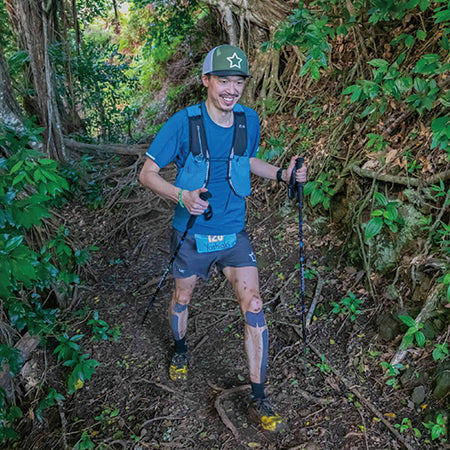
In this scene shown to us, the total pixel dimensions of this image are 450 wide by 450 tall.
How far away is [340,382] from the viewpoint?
311cm

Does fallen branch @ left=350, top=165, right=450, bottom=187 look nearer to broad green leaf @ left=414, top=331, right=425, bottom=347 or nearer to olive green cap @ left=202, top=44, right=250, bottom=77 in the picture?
broad green leaf @ left=414, top=331, right=425, bottom=347

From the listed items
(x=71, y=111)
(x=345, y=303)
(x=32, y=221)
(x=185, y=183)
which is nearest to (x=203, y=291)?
(x=345, y=303)

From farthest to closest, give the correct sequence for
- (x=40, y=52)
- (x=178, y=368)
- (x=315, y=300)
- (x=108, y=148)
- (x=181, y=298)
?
(x=108, y=148), (x=40, y=52), (x=315, y=300), (x=178, y=368), (x=181, y=298)

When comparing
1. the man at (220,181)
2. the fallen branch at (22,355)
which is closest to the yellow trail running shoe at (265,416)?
the man at (220,181)

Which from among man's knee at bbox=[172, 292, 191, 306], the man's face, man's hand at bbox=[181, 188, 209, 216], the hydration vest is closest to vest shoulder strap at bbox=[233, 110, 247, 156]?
the hydration vest

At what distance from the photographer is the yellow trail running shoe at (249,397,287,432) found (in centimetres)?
279

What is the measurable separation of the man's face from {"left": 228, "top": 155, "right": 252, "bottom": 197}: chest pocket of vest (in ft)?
1.20

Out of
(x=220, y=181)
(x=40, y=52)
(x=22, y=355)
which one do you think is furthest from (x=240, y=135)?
(x=40, y=52)

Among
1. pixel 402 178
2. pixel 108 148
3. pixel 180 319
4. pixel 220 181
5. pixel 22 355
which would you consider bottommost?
pixel 22 355

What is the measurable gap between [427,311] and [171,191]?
6.96 feet

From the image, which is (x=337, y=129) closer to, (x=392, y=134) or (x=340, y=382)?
(x=392, y=134)

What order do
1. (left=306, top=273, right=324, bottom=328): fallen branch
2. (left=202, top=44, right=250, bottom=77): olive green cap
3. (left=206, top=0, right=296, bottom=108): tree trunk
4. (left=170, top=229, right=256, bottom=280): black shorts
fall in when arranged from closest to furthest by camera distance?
(left=202, top=44, right=250, bottom=77): olive green cap < (left=170, top=229, right=256, bottom=280): black shorts < (left=306, top=273, right=324, bottom=328): fallen branch < (left=206, top=0, right=296, bottom=108): tree trunk

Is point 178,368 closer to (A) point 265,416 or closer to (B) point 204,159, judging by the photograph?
(A) point 265,416

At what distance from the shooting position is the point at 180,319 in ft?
10.7
